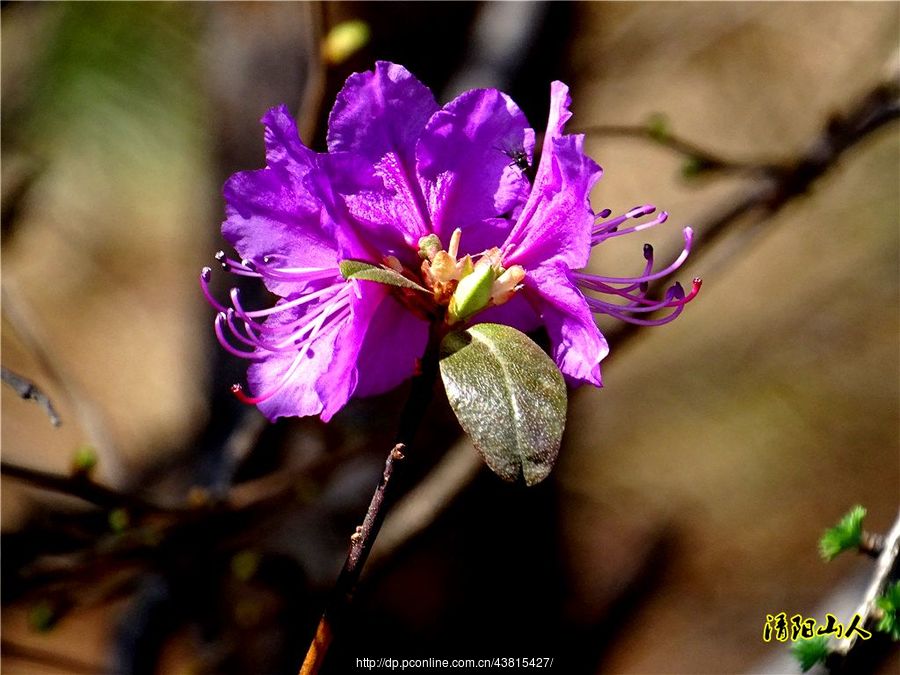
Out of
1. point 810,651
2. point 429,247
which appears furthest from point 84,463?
point 810,651

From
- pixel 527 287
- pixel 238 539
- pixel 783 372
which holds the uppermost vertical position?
pixel 527 287

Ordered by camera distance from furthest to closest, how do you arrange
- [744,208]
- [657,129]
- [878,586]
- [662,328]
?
[662,328]
[744,208]
[657,129]
[878,586]

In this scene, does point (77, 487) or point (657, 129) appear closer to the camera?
point (77, 487)

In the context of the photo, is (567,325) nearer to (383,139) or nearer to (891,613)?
(383,139)

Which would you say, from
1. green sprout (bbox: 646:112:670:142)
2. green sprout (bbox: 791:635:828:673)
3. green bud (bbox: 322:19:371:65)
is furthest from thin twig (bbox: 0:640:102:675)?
green sprout (bbox: 646:112:670:142)

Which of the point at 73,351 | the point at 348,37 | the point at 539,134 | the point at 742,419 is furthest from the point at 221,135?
the point at 742,419

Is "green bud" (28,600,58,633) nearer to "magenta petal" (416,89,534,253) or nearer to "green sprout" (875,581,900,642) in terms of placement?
"magenta petal" (416,89,534,253)

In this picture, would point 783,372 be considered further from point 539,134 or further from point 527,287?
point 527,287
